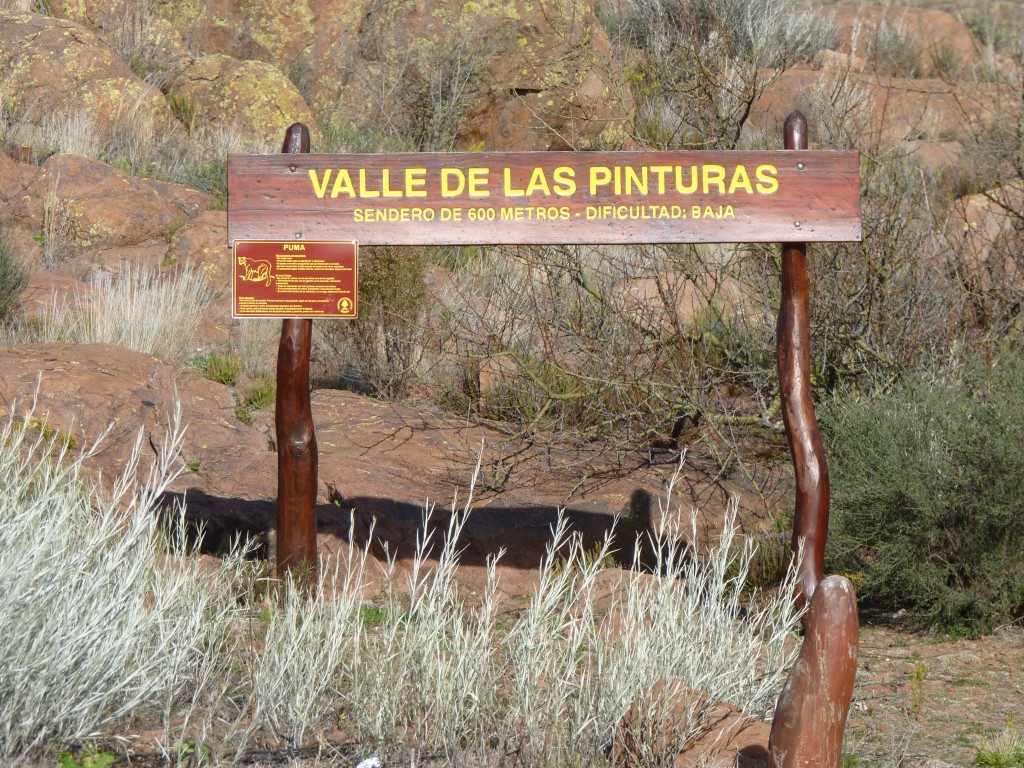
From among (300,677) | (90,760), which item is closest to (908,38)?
(300,677)

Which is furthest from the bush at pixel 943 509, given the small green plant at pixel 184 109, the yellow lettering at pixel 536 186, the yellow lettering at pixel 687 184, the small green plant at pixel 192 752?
the small green plant at pixel 184 109

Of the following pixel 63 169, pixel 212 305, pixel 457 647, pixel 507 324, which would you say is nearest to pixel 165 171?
pixel 63 169

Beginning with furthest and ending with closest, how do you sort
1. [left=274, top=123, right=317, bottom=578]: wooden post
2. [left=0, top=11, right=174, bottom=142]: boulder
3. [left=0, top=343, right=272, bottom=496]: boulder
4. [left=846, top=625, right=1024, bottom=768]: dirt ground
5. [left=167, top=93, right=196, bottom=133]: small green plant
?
[left=167, top=93, right=196, bottom=133]: small green plant < [left=0, top=11, right=174, bottom=142]: boulder < [left=0, top=343, right=272, bottom=496]: boulder < [left=274, top=123, right=317, bottom=578]: wooden post < [left=846, top=625, right=1024, bottom=768]: dirt ground

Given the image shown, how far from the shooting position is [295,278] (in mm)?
4758

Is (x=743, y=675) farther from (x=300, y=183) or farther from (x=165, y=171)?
(x=165, y=171)

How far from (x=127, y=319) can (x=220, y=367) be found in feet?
2.39

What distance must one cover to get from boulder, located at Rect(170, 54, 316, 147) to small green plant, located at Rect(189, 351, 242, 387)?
522cm

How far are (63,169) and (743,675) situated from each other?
9149 millimetres

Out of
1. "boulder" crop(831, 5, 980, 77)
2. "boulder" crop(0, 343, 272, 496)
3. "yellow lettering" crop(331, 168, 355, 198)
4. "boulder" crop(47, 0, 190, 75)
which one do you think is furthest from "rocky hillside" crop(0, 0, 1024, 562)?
"boulder" crop(831, 5, 980, 77)

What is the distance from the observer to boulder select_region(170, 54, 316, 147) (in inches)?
526

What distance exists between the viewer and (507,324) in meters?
7.65

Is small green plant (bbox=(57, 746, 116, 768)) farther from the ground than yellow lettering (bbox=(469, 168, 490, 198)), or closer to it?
closer to it

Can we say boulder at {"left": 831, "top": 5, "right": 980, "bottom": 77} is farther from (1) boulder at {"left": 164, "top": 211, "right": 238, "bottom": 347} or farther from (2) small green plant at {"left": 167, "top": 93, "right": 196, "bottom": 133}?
(1) boulder at {"left": 164, "top": 211, "right": 238, "bottom": 347}

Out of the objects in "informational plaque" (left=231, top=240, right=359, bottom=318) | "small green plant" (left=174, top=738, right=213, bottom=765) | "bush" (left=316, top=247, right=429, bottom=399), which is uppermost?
"informational plaque" (left=231, top=240, right=359, bottom=318)
